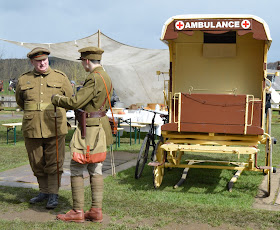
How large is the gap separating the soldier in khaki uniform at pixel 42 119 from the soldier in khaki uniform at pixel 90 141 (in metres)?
0.62

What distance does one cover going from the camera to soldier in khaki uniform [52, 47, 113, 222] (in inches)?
176

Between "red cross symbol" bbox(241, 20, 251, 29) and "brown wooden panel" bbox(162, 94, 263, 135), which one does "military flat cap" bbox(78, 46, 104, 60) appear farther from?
"red cross symbol" bbox(241, 20, 251, 29)

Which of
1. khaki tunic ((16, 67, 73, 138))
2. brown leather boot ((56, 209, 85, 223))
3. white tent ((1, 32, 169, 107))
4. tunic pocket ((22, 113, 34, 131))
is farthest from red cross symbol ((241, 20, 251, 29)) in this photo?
white tent ((1, 32, 169, 107))

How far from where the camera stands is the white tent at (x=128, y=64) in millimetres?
13969

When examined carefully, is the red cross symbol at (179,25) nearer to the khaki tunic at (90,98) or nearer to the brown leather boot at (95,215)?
the khaki tunic at (90,98)

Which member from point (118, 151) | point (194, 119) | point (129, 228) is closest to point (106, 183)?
point (194, 119)

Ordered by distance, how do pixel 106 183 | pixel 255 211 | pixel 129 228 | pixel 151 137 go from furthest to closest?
pixel 151 137 → pixel 106 183 → pixel 255 211 → pixel 129 228

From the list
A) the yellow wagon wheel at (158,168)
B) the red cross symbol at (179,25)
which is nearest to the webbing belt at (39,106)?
the yellow wagon wheel at (158,168)

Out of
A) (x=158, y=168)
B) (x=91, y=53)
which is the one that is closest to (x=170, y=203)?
(x=158, y=168)

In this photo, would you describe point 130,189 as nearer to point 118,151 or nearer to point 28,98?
point 28,98

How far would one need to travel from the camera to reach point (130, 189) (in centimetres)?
603

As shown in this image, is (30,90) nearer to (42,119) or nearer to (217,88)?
(42,119)

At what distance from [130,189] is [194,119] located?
1.37 meters

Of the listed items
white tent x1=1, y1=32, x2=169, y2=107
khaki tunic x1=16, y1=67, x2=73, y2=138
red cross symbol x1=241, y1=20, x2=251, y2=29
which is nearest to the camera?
khaki tunic x1=16, y1=67, x2=73, y2=138
